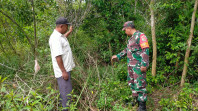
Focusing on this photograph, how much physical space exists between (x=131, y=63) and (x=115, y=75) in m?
1.01

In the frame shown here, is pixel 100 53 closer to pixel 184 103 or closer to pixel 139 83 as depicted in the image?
pixel 139 83

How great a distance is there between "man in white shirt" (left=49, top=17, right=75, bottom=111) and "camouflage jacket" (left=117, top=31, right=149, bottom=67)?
3.85 ft

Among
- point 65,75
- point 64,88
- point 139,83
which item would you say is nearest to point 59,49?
point 65,75

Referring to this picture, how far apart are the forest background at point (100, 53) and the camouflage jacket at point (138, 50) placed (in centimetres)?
78

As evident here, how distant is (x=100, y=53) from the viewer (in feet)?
16.7

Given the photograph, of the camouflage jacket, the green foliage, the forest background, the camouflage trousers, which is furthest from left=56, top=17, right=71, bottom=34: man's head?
the green foliage

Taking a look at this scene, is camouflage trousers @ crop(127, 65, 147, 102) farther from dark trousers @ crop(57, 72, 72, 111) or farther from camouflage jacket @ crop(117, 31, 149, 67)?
dark trousers @ crop(57, 72, 72, 111)

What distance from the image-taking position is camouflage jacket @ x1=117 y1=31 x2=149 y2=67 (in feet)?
7.30

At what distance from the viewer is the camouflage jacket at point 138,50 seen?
2227 millimetres

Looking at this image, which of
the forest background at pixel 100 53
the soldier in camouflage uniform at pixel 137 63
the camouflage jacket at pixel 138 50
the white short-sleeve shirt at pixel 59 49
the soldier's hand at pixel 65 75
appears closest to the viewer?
the white short-sleeve shirt at pixel 59 49

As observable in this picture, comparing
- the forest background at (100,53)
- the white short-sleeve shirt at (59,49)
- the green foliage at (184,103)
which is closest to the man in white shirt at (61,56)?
the white short-sleeve shirt at (59,49)

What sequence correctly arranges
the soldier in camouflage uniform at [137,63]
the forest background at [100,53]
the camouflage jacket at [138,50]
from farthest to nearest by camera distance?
the forest background at [100,53], the soldier in camouflage uniform at [137,63], the camouflage jacket at [138,50]

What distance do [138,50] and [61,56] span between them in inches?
55.0

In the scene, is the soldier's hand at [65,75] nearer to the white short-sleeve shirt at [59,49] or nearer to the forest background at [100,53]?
the white short-sleeve shirt at [59,49]
